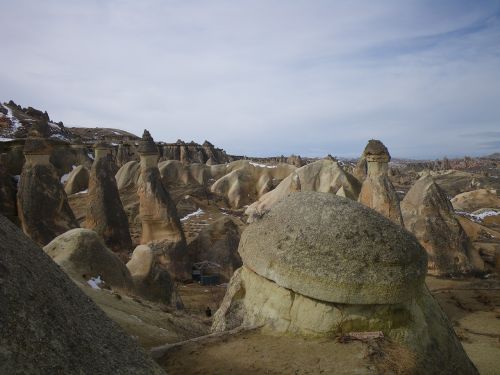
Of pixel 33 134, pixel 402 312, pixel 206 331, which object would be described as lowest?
pixel 206 331

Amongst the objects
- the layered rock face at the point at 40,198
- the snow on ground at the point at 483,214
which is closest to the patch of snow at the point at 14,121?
the layered rock face at the point at 40,198

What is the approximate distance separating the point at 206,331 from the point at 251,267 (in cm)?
271

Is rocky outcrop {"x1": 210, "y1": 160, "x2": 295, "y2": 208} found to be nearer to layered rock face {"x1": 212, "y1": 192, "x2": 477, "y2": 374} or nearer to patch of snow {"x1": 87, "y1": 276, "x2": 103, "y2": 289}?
patch of snow {"x1": 87, "y1": 276, "x2": 103, "y2": 289}

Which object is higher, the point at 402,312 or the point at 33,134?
the point at 33,134

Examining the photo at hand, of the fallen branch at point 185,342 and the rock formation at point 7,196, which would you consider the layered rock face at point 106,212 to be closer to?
the rock formation at point 7,196

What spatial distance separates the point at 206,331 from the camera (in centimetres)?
758

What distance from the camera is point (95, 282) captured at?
792cm

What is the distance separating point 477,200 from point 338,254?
28667 mm

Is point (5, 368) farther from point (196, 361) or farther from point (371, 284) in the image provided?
point (371, 284)

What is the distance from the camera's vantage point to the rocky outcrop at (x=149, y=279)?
32.8 feet

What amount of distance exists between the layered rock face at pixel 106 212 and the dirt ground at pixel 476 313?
35.8 ft

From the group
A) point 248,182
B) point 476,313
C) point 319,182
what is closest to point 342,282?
point 476,313

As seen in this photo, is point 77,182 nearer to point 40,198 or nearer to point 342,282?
point 40,198

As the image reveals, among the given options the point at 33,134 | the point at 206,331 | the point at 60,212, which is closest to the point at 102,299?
the point at 206,331
